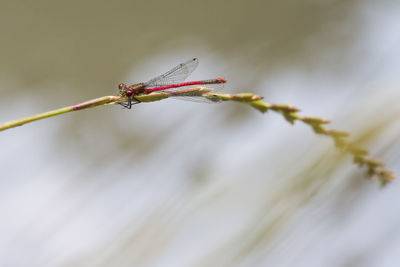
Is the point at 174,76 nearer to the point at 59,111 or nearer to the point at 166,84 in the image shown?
the point at 166,84

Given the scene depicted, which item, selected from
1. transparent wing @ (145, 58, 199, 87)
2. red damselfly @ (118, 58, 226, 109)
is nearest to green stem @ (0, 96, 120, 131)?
red damselfly @ (118, 58, 226, 109)

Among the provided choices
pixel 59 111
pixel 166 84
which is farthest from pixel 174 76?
pixel 59 111

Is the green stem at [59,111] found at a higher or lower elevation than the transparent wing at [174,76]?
lower

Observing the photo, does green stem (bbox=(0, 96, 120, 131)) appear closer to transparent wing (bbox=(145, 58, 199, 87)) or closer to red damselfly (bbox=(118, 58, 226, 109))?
red damselfly (bbox=(118, 58, 226, 109))

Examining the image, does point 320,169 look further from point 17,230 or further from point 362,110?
point 17,230

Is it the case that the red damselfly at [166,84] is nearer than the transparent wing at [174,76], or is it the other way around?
the red damselfly at [166,84]

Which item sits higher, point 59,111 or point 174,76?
point 174,76

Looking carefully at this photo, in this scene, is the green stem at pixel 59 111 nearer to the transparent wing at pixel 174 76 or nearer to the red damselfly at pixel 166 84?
the red damselfly at pixel 166 84

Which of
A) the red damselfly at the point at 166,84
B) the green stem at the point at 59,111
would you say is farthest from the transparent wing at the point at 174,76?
the green stem at the point at 59,111
